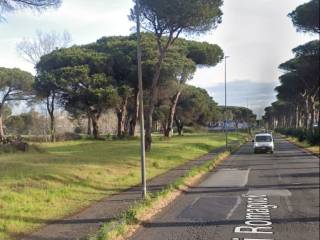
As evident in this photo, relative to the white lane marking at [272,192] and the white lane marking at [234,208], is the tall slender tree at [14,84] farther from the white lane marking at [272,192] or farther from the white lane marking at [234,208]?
the white lane marking at [234,208]

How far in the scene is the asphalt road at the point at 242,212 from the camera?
10.3 meters

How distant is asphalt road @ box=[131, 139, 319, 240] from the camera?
1029 centimetres

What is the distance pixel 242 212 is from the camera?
42.4 ft

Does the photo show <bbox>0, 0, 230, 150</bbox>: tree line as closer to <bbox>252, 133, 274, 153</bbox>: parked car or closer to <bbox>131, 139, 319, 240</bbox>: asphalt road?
<bbox>252, 133, 274, 153</bbox>: parked car

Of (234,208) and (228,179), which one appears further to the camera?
(228,179)

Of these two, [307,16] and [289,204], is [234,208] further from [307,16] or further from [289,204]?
[307,16]

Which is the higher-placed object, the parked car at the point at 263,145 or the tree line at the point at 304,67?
the tree line at the point at 304,67

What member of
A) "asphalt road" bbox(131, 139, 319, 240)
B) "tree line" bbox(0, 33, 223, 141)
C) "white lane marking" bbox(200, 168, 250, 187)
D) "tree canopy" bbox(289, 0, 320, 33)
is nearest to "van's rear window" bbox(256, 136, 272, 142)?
"tree canopy" bbox(289, 0, 320, 33)

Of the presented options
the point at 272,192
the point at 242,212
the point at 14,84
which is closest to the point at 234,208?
the point at 242,212

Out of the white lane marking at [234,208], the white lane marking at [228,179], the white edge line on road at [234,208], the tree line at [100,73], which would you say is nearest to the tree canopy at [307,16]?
the tree line at [100,73]

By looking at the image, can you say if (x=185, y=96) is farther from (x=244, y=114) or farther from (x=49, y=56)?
(x=244, y=114)

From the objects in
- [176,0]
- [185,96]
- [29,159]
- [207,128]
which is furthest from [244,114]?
[29,159]

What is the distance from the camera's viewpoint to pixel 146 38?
53625 millimetres

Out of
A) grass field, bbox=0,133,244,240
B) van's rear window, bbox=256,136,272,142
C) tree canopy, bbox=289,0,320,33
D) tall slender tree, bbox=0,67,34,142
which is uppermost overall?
tree canopy, bbox=289,0,320,33
